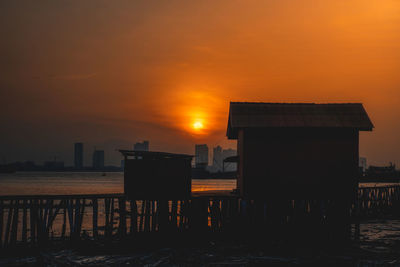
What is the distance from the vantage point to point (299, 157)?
1066 inches

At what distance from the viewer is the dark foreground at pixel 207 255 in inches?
808

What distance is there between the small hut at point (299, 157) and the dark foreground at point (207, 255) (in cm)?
341

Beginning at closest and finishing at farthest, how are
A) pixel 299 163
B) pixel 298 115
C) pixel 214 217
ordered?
pixel 214 217, pixel 299 163, pixel 298 115

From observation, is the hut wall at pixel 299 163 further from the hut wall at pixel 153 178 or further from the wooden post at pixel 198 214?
the hut wall at pixel 153 178

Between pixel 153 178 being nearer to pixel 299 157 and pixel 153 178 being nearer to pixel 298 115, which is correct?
pixel 299 157

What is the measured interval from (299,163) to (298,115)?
303 centimetres

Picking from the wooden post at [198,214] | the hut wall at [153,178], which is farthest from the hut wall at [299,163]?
the hut wall at [153,178]

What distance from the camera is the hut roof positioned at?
1073 inches

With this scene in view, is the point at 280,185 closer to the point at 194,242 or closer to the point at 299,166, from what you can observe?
the point at 299,166

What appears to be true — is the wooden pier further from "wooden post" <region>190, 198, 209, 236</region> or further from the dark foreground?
the dark foreground

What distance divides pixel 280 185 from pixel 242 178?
2183mm

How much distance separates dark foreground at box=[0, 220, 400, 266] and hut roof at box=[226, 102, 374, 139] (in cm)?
676

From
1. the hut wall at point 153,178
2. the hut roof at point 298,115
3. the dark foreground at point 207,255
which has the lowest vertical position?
the dark foreground at point 207,255

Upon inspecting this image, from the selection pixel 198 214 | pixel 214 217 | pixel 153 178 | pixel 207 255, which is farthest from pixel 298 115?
pixel 207 255
